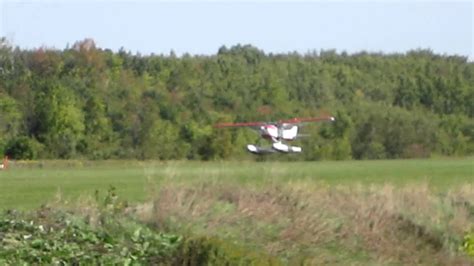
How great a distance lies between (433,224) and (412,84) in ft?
191

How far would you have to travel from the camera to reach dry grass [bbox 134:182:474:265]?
70.9 feet

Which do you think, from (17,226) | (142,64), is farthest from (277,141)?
(142,64)

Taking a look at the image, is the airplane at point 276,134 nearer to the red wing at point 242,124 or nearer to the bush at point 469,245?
the red wing at point 242,124

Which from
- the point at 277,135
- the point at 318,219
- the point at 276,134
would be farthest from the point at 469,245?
the point at 277,135

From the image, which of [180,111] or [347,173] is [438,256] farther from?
[180,111]

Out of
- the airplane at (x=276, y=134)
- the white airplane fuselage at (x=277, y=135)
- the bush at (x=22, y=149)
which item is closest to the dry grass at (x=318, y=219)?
the white airplane fuselage at (x=277, y=135)

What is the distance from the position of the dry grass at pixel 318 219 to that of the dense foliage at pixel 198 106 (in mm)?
22026

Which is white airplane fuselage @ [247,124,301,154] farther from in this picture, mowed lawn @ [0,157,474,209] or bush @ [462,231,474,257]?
bush @ [462,231,474,257]

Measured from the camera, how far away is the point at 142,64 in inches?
2702

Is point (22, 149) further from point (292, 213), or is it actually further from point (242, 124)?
point (292, 213)

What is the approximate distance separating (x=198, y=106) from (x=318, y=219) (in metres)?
37.0

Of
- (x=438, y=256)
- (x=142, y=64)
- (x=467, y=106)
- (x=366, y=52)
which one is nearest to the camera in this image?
(x=438, y=256)

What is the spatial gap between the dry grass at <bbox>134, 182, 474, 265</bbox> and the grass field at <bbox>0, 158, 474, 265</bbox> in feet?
0.06

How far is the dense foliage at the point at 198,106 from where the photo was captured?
181 ft
